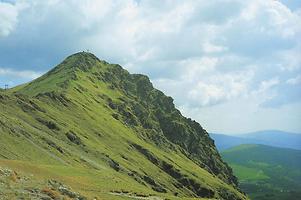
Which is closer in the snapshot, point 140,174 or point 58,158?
point 58,158

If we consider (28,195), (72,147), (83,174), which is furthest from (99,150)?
(28,195)

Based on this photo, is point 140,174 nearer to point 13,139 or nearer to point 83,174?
point 13,139

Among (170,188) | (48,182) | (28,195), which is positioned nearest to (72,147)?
(170,188)

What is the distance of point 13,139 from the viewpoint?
384 ft

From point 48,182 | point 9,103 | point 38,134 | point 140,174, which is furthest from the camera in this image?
point 140,174

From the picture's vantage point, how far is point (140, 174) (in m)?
178

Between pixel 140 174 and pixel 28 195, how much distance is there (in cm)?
13670

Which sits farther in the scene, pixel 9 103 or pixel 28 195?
pixel 9 103

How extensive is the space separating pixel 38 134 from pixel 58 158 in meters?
21.4

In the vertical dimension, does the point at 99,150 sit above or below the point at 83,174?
above

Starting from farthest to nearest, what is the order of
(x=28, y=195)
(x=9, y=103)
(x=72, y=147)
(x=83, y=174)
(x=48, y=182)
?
(x=9, y=103) → (x=72, y=147) → (x=83, y=174) → (x=48, y=182) → (x=28, y=195)

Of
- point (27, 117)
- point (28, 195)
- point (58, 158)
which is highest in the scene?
point (27, 117)

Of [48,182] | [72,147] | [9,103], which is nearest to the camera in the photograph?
[48,182]

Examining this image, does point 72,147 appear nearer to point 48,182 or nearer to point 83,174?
point 83,174
